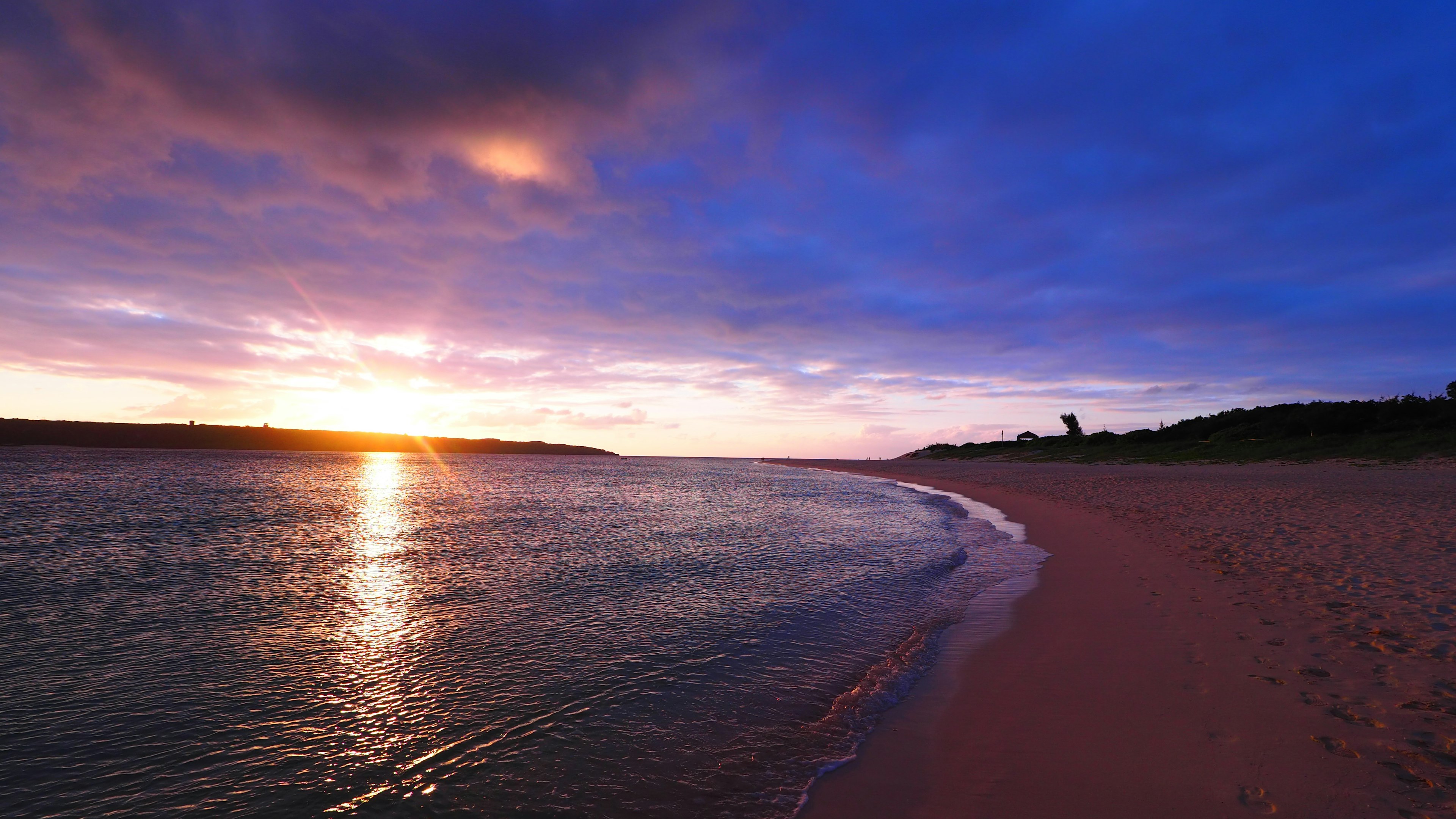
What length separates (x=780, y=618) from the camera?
473 inches

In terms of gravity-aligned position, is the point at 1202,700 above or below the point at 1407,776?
below

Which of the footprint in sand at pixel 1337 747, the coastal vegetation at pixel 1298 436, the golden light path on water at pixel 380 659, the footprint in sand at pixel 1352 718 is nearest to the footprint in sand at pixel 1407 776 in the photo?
the footprint in sand at pixel 1337 747

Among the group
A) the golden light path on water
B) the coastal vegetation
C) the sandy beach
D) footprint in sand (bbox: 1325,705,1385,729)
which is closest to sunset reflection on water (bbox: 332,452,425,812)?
the golden light path on water

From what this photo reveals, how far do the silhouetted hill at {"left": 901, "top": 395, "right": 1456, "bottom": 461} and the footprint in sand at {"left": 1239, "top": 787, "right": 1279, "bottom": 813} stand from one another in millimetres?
66500

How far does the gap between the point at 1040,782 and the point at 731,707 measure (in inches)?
146

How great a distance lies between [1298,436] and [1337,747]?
86.2m

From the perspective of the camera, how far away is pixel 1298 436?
68312 mm

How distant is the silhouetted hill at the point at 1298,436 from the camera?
5500 cm

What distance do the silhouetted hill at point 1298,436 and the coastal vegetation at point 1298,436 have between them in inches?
5.1

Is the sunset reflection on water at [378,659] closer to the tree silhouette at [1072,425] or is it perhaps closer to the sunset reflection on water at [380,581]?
the sunset reflection on water at [380,581]

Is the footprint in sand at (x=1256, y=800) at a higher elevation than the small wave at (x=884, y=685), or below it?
higher

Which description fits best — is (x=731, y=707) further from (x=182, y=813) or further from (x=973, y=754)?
(x=182, y=813)

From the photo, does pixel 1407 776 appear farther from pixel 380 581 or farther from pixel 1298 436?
pixel 1298 436

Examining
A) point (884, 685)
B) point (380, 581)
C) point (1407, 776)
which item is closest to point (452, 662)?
point (884, 685)
